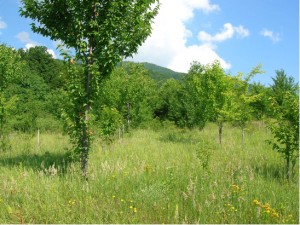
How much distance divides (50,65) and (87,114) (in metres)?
48.2

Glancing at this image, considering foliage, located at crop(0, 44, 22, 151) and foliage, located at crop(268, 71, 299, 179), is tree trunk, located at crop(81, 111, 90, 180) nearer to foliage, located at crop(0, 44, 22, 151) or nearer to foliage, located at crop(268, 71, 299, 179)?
foliage, located at crop(268, 71, 299, 179)

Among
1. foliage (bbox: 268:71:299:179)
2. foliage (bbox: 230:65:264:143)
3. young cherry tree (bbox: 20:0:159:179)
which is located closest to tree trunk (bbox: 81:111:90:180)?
young cherry tree (bbox: 20:0:159:179)

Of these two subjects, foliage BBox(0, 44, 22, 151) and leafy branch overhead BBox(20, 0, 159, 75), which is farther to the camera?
foliage BBox(0, 44, 22, 151)

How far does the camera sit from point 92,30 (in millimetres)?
7000

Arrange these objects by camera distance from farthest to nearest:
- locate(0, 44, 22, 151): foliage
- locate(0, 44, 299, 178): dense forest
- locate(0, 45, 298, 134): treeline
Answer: locate(0, 45, 298, 134): treeline
locate(0, 44, 22, 151): foliage
locate(0, 44, 299, 178): dense forest

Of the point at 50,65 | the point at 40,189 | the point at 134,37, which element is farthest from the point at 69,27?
the point at 50,65

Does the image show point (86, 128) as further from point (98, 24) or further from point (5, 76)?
point (5, 76)

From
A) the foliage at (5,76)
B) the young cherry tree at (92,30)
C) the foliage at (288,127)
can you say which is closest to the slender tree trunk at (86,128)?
the young cherry tree at (92,30)

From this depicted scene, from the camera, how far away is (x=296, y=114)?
7621 mm

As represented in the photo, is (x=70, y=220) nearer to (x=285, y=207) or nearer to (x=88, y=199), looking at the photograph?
(x=88, y=199)

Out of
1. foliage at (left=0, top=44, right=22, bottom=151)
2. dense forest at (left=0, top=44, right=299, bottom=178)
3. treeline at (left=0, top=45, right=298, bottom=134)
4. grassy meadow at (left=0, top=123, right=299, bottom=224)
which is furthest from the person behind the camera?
treeline at (left=0, top=45, right=298, bottom=134)

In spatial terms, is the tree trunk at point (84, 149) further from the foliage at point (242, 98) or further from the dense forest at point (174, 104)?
the foliage at point (242, 98)

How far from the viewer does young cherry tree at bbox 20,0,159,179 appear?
6844 mm

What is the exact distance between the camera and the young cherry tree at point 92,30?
6844 millimetres
